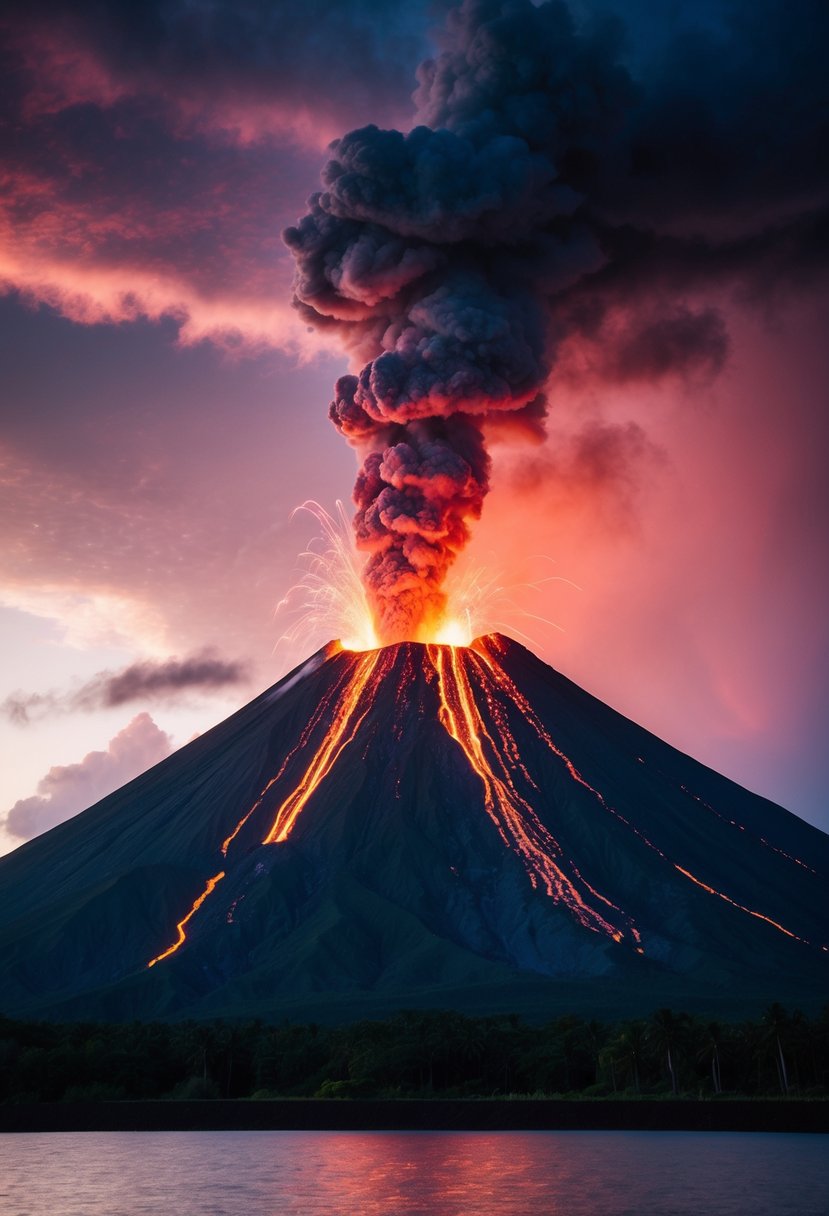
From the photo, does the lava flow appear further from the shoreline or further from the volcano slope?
the shoreline

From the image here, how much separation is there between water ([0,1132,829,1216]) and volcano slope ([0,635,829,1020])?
136 ft

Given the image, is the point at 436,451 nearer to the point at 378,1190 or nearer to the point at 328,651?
the point at 328,651

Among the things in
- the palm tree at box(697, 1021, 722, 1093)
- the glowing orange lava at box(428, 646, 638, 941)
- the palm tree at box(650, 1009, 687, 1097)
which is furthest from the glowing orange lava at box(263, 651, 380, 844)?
the palm tree at box(697, 1021, 722, 1093)

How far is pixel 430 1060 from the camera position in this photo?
63.6 meters

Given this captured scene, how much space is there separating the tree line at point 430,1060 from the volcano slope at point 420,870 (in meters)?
24.3

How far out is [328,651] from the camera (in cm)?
14512

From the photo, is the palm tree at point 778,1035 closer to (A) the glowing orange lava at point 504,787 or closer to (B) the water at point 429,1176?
(B) the water at point 429,1176

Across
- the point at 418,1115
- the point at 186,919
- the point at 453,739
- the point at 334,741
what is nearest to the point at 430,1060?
the point at 418,1115

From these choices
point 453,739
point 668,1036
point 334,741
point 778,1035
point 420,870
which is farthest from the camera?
point 334,741

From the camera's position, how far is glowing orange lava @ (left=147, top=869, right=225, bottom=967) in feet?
358

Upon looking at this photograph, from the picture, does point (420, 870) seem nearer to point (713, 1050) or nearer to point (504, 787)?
point (504, 787)

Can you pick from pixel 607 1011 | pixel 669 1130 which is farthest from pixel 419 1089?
pixel 607 1011

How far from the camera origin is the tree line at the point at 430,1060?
58688mm

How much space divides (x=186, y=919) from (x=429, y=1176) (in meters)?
80.0
